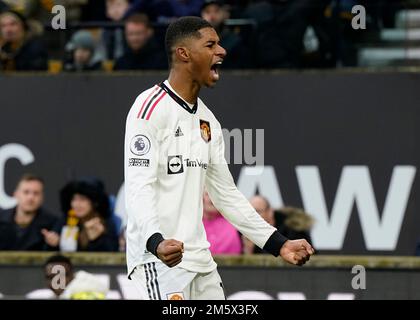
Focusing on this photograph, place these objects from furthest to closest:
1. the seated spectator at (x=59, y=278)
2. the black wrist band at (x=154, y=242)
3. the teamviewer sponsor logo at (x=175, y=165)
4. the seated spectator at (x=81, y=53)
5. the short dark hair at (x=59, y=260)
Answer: the seated spectator at (x=81, y=53) → the short dark hair at (x=59, y=260) → the seated spectator at (x=59, y=278) → the teamviewer sponsor logo at (x=175, y=165) → the black wrist band at (x=154, y=242)

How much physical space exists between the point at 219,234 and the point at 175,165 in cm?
447

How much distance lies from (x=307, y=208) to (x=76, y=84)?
233cm

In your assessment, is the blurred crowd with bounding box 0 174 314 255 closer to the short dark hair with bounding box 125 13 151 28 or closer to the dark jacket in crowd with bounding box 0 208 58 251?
the dark jacket in crowd with bounding box 0 208 58 251

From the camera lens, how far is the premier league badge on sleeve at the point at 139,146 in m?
7.39

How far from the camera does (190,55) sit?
7586 millimetres

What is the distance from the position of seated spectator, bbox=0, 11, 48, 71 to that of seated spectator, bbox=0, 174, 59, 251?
123cm

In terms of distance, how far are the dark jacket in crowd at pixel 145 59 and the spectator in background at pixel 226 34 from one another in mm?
514

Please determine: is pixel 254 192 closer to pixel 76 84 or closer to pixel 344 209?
pixel 344 209

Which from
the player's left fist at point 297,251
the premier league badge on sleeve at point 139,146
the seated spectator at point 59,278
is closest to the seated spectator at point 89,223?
the seated spectator at point 59,278

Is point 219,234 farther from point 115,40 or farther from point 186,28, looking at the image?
point 186,28

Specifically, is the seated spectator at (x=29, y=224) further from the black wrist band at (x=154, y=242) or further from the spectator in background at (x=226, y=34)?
the black wrist band at (x=154, y=242)

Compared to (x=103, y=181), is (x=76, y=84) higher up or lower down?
higher up

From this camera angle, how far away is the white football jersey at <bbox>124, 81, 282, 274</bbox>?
7367 mm

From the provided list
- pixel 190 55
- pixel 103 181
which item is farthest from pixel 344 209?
pixel 190 55
